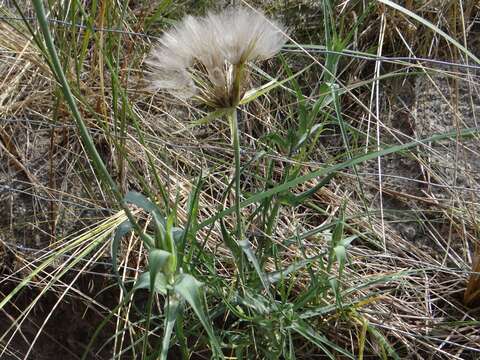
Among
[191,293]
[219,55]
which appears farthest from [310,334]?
[219,55]

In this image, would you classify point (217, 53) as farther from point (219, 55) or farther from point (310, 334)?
point (310, 334)

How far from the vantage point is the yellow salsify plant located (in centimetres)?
104

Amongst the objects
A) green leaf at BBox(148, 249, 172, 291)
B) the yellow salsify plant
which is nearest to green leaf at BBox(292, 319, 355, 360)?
the yellow salsify plant

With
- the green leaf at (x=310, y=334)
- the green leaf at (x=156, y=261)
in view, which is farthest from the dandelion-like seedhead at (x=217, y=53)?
the green leaf at (x=310, y=334)

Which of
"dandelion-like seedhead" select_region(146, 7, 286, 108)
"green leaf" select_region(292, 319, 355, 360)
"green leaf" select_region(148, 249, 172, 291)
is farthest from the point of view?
"green leaf" select_region(292, 319, 355, 360)

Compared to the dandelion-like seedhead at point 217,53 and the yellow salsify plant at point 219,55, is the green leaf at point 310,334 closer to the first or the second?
the yellow salsify plant at point 219,55

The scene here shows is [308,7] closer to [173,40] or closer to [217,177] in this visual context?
[217,177]

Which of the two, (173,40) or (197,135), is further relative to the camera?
(197,135)

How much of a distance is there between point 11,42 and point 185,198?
2.10 ft

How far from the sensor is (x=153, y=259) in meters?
0.94

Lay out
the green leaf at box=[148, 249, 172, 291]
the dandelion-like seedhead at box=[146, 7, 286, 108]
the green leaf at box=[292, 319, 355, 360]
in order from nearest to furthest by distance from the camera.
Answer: the green leaf at box=[148, 249, 172, 291] → the dandelion-like seedhead at box=[146, 7, 286, 108] → the green leaf at box=[292, 319, 355, 360]

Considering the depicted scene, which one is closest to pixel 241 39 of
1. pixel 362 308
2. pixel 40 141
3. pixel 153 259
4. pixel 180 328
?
pixel 153 259

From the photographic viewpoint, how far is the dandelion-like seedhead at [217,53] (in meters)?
1.04

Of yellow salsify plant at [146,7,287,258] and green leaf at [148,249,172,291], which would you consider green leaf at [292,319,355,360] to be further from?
green leaf at [148,249,172,291]
